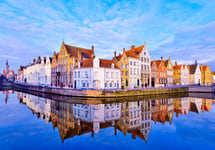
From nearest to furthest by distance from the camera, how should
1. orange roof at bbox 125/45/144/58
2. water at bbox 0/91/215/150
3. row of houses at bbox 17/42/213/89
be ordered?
water at bbox 0/91/215/150
row of houses at bbox 17/42/213/89
orange roof at bbox 125/45/144/58

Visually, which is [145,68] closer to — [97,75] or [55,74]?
[97,75]

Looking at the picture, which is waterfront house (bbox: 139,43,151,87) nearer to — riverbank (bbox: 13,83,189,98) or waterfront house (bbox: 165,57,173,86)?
riverbank (bbox: 13,83,189,98)

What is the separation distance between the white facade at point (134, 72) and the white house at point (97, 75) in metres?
5.17

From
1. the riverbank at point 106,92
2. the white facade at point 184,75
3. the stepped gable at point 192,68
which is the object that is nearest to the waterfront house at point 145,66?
the riverbank at point 106,92

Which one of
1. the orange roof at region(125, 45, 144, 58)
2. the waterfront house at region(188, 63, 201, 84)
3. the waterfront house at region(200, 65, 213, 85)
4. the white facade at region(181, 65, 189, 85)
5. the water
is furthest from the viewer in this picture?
the waterfront house at region(200, 65, 213, 85)

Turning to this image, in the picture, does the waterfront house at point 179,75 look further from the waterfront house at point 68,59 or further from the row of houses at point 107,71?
the waterfront house at point 68,59

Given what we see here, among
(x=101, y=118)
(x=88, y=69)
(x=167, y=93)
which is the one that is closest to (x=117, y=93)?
(x=88, y=69)

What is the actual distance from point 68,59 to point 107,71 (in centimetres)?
1451

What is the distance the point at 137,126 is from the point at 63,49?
3767 cm

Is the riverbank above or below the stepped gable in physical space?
below

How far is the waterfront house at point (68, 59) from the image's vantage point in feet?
133

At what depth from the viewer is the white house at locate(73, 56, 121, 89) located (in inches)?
1314

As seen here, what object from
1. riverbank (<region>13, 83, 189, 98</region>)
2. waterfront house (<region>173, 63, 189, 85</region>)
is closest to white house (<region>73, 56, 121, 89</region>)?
riverbank (<region>13, 83, 189, 98</region>)

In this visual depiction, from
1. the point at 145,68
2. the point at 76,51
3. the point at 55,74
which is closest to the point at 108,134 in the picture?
the point at 76,51
